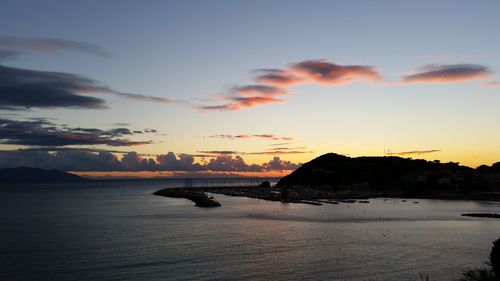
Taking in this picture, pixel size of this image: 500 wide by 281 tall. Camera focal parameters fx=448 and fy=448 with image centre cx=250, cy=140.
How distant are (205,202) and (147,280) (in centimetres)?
10233

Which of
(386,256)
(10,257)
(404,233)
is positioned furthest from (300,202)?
(10,257)

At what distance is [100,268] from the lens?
4853 cm

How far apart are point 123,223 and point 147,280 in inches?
2030

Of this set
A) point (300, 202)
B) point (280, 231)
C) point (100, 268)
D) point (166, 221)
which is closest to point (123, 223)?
point (166, 221)

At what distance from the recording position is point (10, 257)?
5556 cm

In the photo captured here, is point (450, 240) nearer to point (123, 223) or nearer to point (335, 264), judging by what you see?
point (335, 264)

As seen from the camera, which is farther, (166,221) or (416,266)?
(166,221)

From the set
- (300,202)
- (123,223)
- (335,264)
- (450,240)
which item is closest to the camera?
(335,264)

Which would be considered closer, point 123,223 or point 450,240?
point 450,240

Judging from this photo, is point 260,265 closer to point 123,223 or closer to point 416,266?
point 416,266

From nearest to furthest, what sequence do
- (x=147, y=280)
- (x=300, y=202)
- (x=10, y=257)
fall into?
(x=147, y=280) → (x=10, y=257) → (x=300, y=202)

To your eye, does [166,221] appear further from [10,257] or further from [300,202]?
[300,202]

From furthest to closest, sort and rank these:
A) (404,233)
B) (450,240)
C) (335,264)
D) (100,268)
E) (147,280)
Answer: (404,233) → (450,240) → (335,264) → (100,268) → (147,280)

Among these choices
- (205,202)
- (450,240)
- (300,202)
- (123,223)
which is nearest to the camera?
(450,240)
